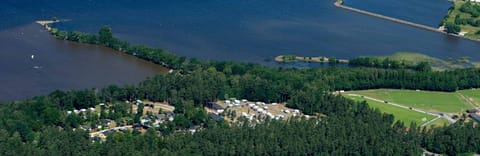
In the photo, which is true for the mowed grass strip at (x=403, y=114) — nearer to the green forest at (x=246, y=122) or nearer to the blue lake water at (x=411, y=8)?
the green forest at (x=246, y=122)

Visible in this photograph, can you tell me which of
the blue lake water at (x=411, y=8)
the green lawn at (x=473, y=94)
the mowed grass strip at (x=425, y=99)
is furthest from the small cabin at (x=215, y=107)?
the blue lake water at (x=411, y=8)

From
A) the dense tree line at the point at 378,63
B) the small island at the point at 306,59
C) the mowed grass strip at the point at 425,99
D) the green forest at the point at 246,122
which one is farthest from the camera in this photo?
the small island at the point at 306,59

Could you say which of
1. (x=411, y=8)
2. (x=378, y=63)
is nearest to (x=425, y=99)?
(x=378, y=63)

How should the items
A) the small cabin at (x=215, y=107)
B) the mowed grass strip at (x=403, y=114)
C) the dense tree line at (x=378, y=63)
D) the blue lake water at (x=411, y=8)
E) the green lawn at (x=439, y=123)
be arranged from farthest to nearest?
1. the blue lake water at (x=411, y=8)
2. the dense tree line at (x=378, y=63)
3. the mowed grass strip at (x=403, y=114)
4. the green lawn at (x=439, y=123)
5. the small cabin at (x=215, y=107)

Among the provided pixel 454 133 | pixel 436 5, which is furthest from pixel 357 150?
pixel 436 5

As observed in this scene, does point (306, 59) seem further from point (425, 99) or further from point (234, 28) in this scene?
point (425, 99)

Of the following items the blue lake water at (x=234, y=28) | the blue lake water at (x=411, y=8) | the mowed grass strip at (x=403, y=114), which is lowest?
the mowed grass strip at (x=403, y=114)

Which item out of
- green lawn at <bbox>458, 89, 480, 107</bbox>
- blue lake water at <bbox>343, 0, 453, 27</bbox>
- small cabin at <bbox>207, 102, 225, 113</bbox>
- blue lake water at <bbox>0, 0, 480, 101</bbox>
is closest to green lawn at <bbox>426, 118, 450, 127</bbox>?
green lawn at <bbox>458, 89, 480, 107</bbox>

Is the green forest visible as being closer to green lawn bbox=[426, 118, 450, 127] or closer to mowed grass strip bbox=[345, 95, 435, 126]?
green lawn bbox=[426, 118, 450, 127]
